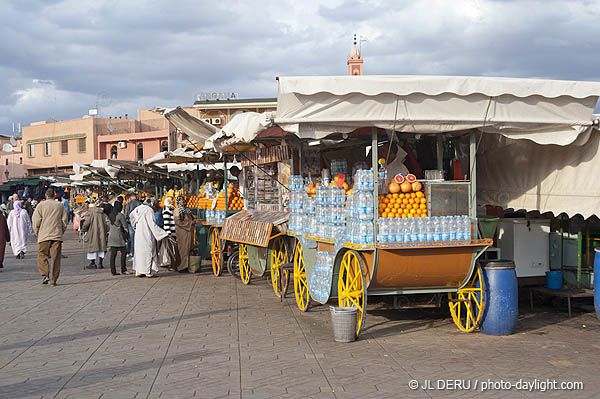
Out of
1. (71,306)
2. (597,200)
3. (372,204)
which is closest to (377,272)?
(372,204)

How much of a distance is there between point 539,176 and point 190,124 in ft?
23.8

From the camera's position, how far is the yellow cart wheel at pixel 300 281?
9.41m

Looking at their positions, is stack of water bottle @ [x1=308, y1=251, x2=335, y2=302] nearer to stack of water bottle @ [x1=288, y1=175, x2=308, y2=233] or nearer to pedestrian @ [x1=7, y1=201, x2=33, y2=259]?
stack of water bottle @ [x1=288, y1=175, x2=308, y2=233]

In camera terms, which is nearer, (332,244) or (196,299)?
(332,244)

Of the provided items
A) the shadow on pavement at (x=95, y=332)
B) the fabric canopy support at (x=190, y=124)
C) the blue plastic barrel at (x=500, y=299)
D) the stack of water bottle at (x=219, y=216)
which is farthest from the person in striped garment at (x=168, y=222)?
the blue plastic barrel at (x=500, y=299)

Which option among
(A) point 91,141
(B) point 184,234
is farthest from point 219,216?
(A) point 91,141

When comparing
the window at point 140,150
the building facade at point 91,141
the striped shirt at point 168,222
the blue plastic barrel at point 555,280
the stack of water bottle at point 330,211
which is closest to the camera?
the stack of water bottle at point 330,211

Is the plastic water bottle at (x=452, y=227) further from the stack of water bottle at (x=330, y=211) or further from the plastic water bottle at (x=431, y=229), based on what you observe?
the stack of water bottle at (x=330, y=211)

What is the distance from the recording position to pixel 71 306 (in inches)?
401

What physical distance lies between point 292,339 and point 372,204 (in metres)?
1.86

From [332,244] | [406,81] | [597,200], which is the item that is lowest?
[332,244]

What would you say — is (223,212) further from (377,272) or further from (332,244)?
(377,272)

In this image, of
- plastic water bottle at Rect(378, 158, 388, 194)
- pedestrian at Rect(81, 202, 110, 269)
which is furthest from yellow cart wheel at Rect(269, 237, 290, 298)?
pedestrian at Rect(81, 202, 110, 269)

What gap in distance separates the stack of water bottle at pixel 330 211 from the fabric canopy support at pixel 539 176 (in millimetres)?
2607
